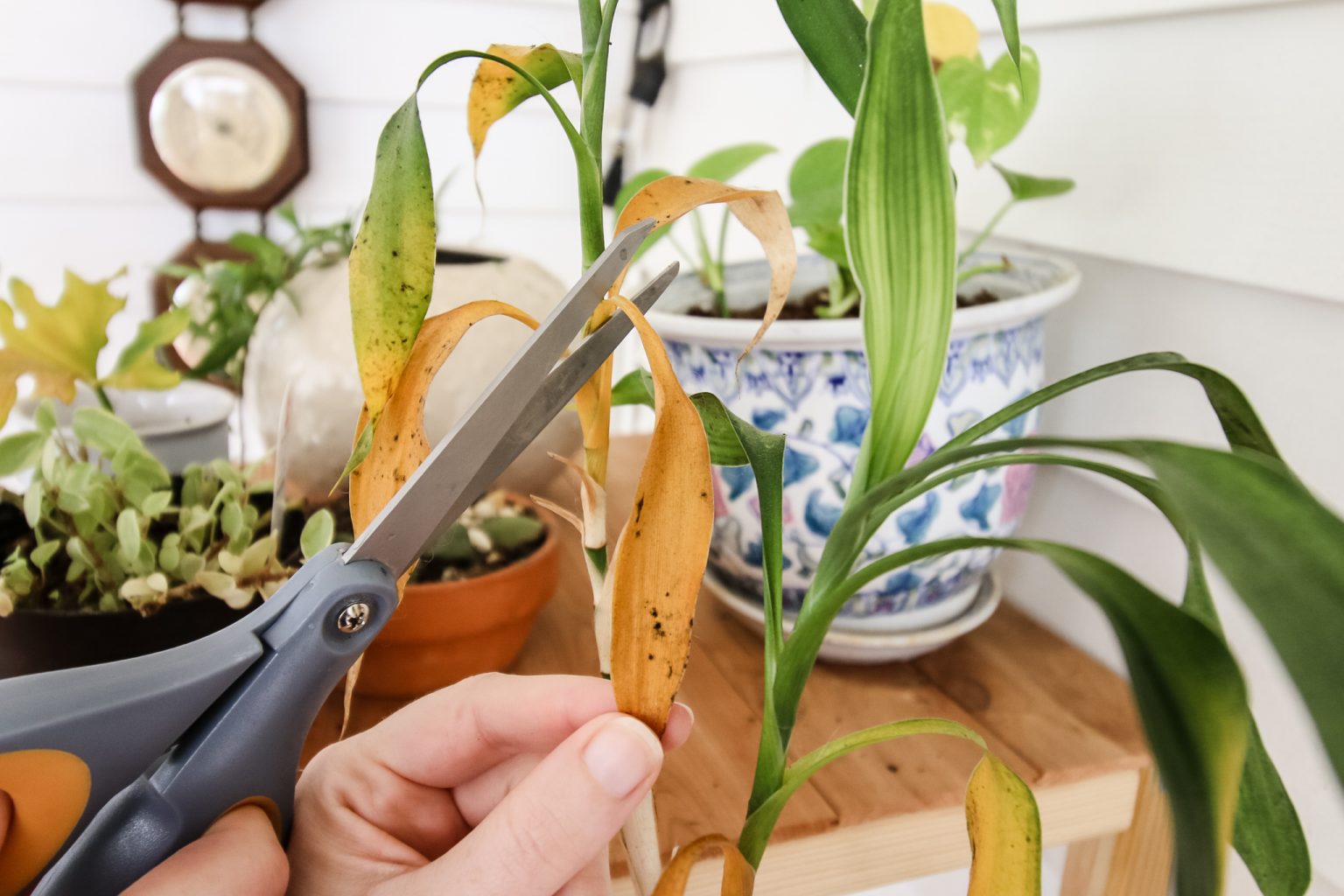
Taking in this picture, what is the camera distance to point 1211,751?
0.15m

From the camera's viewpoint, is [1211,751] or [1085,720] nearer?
[1211,751]

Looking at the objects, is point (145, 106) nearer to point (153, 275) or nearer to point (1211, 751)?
point (153, 275)

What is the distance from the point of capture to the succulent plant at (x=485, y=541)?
1.55 feet

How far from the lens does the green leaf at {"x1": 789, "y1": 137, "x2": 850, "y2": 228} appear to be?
0.44 m

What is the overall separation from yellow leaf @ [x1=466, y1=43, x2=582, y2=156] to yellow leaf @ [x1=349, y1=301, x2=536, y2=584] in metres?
0.06

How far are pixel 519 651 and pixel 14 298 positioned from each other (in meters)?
0.30

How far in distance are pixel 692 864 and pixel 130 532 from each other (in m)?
0.26

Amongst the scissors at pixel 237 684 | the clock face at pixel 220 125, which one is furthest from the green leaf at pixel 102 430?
the clock face at pixel 220 125

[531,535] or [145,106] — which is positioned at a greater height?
[145,106]

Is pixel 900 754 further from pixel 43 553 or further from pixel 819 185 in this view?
pixel 43 553

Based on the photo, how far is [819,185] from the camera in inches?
17.8

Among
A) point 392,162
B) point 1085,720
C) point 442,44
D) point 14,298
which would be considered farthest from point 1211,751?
point 442,44

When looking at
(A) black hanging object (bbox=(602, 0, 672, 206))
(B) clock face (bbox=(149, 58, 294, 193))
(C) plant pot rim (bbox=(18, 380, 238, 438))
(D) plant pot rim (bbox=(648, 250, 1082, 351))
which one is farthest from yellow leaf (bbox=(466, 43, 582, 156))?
(B) clock face (bbox=(149, 58, 294, 193))

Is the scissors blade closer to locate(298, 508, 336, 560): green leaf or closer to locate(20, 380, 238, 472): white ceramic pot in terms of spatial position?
locate(298, 508, 336, 560): green leaf
